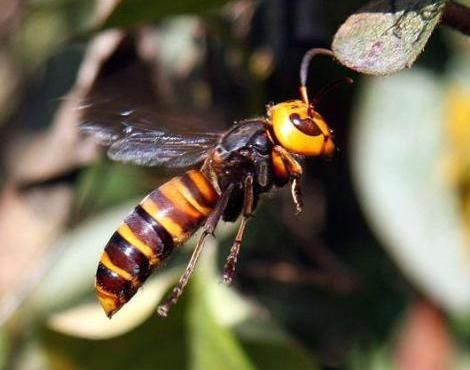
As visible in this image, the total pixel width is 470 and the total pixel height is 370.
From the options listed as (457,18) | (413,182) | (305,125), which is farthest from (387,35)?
(413,182)

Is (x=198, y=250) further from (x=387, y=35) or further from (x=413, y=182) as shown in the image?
(x=413, y=182)

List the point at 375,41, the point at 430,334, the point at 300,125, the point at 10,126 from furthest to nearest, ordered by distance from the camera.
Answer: the point at 10,126, the point at 430,334, the point at 300,125, the point at 375,41

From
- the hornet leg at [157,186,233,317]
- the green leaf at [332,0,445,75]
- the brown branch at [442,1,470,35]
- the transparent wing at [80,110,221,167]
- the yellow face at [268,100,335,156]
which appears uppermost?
the green leaf at [332,0,445,75]

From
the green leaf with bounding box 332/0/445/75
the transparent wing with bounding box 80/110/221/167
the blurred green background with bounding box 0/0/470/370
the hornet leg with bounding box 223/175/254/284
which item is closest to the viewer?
the green leaf with bounding box 332/0/445/75

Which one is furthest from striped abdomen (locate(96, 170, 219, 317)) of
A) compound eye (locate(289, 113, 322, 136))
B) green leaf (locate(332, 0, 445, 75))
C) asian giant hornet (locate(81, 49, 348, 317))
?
green leaf (locate(332, 0, 445, 75))

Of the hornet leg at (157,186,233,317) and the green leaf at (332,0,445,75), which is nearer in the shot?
the green leaf at (332,0,445,75)

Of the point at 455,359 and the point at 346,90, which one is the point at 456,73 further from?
the point at 455,359

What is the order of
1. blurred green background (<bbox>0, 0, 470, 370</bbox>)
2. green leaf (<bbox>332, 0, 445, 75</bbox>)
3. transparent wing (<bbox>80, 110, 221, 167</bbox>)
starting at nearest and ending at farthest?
green leaf (<bbox>332, 0, 445, 75</bbox>) → transparent wing (<bbox>80, 110, 221, 167</bbox>) → blurred green background (<bbox>0, 0, 470, 370</bbox>)

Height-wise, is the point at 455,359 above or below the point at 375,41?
below

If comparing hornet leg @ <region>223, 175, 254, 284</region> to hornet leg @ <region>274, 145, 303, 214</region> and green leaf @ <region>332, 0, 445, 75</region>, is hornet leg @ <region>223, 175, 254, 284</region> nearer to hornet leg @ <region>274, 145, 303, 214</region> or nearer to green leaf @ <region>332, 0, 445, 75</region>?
hornet leg @ <region>274, 145, 303, 214</region>

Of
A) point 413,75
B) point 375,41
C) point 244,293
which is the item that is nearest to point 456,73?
point 413,75
